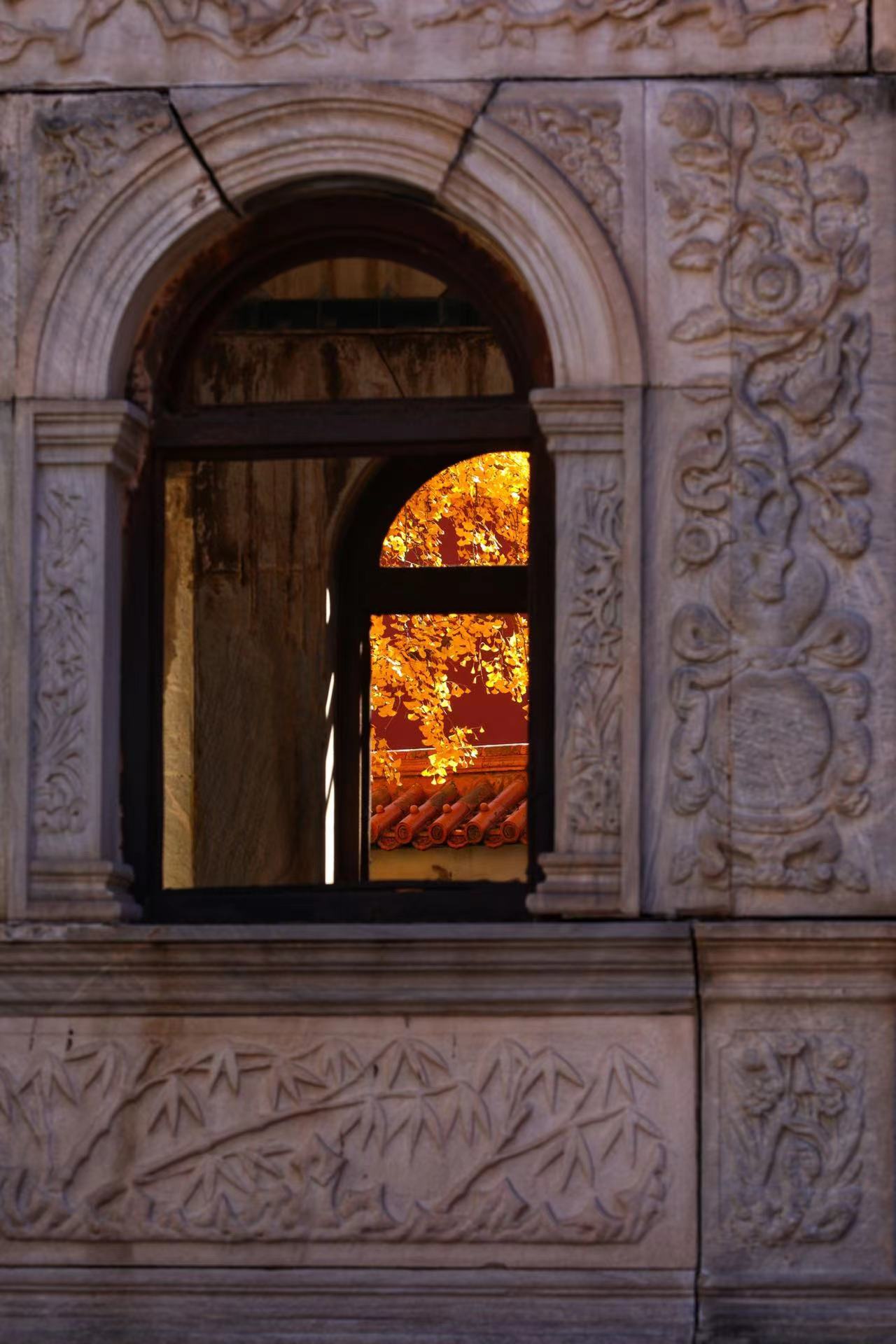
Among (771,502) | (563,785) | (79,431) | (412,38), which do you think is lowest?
(563,785)

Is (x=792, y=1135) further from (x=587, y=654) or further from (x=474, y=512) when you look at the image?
(x=474, y=512)

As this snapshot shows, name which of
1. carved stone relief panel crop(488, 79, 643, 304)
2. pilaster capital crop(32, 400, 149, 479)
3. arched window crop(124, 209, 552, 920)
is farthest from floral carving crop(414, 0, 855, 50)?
arched window crop(124, 209, 552, 920)

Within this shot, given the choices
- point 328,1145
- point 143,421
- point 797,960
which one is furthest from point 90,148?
point 797,960

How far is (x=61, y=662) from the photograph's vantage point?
340 inches

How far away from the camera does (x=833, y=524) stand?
845 centimetres

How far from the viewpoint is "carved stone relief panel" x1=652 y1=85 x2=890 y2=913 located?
8344mm

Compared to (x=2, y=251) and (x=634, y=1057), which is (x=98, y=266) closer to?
(x=2, y=251)

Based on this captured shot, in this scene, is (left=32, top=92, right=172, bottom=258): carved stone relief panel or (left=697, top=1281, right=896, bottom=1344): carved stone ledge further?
(left=32, top=92, right=172, bottom=258): carved stone relief panel

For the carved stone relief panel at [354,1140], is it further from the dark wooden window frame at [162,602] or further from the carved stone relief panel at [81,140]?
the carved stone relief panel at [81,140]

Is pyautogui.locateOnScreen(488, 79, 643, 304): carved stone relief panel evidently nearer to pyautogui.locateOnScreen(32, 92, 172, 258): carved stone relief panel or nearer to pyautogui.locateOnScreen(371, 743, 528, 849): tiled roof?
pyautogui.locateOnScreen(32, 92, 172, 258): carved stone relief panel

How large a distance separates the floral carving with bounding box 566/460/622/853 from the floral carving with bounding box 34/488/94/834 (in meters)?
1.45

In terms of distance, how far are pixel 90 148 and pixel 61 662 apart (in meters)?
1.55

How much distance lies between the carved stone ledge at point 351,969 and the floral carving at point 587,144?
2146 mm

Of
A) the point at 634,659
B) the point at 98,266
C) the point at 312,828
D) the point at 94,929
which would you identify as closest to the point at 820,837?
the point at 634,659
